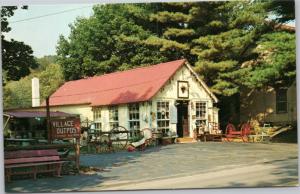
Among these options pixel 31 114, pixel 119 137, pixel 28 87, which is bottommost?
pixel 119 137

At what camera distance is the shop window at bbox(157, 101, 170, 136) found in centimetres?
1321

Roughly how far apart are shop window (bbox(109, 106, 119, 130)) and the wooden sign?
4.82 feet

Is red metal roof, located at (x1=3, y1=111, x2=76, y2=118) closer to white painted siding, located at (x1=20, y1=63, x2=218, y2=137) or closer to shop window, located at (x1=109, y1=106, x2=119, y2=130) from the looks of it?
white painted siding, located at (x1=20, y1=63, x2=218, y2=137)

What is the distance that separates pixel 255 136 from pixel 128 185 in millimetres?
4239

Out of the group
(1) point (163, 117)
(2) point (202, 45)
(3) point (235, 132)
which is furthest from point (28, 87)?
(3) point (235, 132)

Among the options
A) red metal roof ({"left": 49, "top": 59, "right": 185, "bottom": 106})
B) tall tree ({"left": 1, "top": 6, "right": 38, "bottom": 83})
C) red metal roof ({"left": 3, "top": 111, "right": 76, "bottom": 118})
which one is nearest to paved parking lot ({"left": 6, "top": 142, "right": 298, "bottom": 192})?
red metal roof ({"left": 3, "top": 111, "right": 76, "bottom": 118})

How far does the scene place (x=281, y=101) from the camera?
12766mm

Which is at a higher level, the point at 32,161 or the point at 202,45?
the point at 202,45

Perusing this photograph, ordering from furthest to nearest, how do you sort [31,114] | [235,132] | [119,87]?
1. [119,87]
2. [235,132]
3. [31,114]

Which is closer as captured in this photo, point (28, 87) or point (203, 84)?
point (28, 87)

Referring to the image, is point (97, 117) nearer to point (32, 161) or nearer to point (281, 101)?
point (32, 161)

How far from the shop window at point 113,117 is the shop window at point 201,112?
7.35 feet

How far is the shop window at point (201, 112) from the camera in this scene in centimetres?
1362

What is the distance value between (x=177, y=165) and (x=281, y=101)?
326 cm
